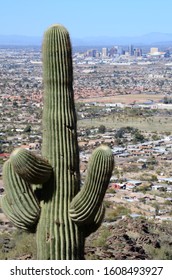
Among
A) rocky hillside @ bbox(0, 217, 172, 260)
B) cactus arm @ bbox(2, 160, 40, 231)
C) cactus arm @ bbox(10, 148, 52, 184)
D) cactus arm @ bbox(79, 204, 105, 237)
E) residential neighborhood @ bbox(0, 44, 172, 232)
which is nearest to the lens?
cactus arm @ bbox(10, 148, 52, 184)

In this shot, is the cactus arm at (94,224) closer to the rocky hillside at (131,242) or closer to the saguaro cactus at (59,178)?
the saguaro cactus at (59,178)

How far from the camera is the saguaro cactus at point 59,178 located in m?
7.29

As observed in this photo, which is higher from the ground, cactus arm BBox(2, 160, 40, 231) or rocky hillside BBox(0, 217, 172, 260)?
cactus arm BBox(2, 160, 40, 231)

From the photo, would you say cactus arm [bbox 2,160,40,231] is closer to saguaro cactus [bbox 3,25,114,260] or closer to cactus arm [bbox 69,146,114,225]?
saguaro cactus [bbox 3,25,114,260]

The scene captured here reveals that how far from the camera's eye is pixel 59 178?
7402 mm

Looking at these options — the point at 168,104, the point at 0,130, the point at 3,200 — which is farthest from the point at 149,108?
the point at 3,200

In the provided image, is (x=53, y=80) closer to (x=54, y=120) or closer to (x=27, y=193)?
(x=54, y=120)

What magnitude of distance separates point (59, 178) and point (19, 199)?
53cm

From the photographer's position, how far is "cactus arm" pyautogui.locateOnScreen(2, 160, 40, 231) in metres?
7.29

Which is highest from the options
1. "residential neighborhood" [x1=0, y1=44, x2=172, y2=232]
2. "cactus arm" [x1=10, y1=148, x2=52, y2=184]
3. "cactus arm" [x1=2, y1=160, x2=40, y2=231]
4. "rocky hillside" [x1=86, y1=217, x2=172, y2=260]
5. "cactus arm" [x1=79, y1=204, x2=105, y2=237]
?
"cactus arm" [x1=10, y1=148, x2=52, y2=184]

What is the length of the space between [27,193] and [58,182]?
384 mm

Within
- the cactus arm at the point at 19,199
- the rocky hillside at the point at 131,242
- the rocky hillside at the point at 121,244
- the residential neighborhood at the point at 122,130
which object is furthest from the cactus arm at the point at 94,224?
the residential neighborhood at the point at 122,130

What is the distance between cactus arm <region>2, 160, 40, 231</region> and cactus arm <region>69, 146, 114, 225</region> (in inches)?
17.9

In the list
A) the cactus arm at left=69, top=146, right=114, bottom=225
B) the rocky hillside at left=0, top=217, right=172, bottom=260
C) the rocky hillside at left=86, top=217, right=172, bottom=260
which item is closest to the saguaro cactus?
the cactus arm at left=69, top=146, right=114, bottom=225
